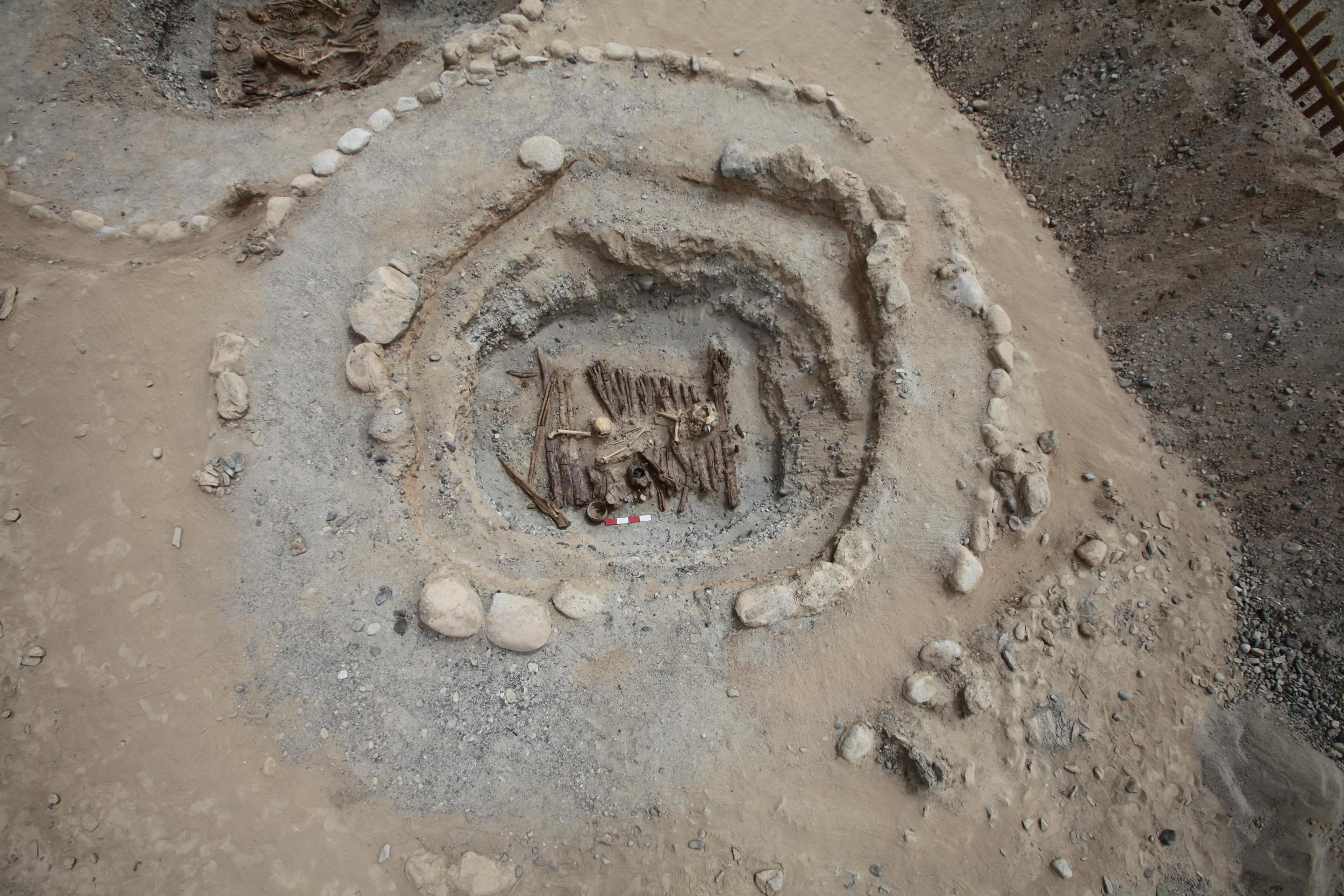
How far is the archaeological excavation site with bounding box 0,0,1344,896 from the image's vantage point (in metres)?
4.66

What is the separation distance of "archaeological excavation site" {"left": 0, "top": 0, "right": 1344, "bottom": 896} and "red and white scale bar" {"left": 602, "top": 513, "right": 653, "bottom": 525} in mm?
36

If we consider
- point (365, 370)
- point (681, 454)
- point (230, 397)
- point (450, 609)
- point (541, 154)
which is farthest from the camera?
point (681, 454)

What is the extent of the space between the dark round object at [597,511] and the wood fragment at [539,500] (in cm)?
30

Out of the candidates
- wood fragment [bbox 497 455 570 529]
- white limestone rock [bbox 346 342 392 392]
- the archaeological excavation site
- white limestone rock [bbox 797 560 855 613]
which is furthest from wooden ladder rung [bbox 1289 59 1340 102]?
white limestone rock [bbox 346 342 392 392]

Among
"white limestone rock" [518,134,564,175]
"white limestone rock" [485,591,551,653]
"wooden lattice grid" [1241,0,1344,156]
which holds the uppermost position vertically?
"wooden lattice grid" [1241,0,1344,156]

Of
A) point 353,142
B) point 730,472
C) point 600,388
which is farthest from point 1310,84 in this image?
point 353,142

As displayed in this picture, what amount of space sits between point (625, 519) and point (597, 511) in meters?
0.42

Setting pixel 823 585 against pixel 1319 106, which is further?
pixel 1319 106

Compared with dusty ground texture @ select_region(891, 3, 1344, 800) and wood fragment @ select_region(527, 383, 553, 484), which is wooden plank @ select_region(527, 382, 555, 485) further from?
dusty ground texture @ select_region(891, 3, 1344, 800)

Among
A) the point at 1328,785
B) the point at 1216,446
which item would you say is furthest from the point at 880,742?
the point at 1216,446

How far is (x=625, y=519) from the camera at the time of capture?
7.73 metres

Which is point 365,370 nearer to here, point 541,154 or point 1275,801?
point 541,154

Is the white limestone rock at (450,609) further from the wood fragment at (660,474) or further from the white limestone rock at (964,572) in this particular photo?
the white limestone rock at (964,572)

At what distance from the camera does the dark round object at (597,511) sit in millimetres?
7484
